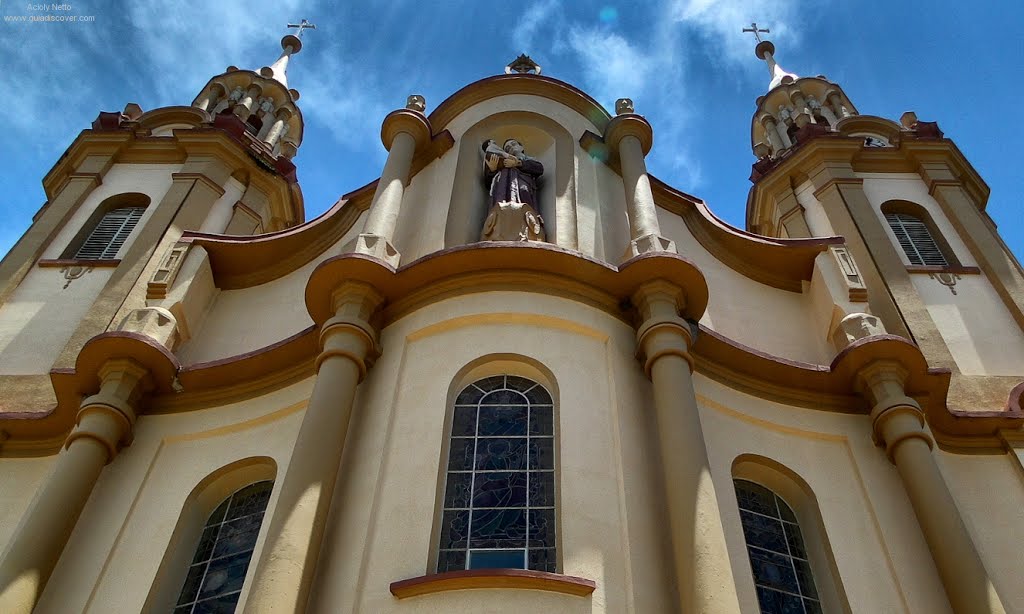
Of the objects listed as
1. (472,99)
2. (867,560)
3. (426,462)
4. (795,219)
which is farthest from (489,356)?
(795,219)

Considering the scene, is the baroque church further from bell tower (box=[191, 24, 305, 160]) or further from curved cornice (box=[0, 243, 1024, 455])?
bell tower (box=[191, 24, 305, 160])

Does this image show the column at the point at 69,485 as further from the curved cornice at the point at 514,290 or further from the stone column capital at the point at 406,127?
the stone column capital at the point at 406,127

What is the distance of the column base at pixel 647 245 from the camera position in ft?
42.0

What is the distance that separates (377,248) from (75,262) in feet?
25.1

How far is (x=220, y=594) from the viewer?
10.8m

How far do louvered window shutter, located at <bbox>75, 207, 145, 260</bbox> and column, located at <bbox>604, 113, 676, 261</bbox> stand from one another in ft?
30.3

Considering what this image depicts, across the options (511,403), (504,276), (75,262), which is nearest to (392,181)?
(504,276)

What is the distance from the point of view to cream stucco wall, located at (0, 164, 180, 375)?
15.4 meters

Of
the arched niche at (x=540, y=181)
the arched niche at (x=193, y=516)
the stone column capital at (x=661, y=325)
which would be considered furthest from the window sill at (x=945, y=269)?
the arched niche at (x=193, y=516)

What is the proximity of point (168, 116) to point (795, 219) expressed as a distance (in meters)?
15.0

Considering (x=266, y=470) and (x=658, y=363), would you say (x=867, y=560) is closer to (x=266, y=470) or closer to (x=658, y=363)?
(x=658, y=363)

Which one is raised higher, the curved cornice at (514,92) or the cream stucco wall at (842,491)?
the curved cornice at (514,92)

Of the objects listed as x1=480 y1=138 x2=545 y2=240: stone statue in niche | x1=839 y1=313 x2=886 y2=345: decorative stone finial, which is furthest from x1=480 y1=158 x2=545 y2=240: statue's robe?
x1=839 y1=313 x2=886 y2=345: decorative stone finial

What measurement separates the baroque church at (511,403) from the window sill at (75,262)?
0.09 metres
